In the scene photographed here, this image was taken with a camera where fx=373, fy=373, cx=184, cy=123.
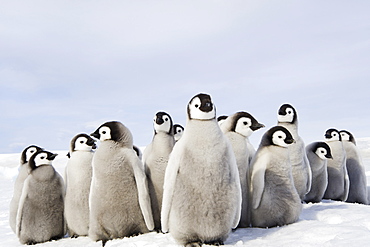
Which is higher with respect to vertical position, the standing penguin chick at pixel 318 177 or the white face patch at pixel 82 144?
the white face patch at pixel 82 144

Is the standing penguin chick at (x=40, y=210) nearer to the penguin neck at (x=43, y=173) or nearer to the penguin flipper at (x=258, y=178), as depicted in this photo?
the penguin neck at (x=43, y=173)

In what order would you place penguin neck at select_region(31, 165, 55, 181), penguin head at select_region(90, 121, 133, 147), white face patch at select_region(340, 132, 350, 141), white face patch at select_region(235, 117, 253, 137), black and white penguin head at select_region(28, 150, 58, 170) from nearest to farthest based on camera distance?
1. penguin head at select_region(90, 121, 133, 147)
2. white face patch at select_region(235, 117, 253, 137)
3. penguin neck at select_region(31, 165, 55, 181)
4. black and white penguin head at select_region(28, 150, 58, 170)
5. white face patch at select_region(340, 132, 350, 141)

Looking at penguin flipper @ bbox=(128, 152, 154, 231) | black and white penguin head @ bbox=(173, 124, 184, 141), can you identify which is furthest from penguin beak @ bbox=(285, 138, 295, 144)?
black and white penguin head @ bbox=(173, 124, 184, 141)

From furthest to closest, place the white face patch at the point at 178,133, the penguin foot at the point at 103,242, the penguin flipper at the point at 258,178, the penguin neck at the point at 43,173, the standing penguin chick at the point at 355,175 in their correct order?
the standing penguin chick at the point at 355,175 < the white face patch at the point at 178,133 < the penguin neck at the point at 43,173 < the penguin flipper at the point at 258,178 < the penguin foot at the point at 103,242

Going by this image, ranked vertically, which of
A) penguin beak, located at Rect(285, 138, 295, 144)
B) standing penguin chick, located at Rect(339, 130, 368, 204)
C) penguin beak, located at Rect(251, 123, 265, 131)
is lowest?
standing penguin chick, located at Rect(339, 130, 368, 204)

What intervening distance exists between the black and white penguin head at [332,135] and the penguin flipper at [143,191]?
15.3ft

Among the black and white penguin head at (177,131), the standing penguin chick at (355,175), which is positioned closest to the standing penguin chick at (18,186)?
the black and white penguin head at (177,131)

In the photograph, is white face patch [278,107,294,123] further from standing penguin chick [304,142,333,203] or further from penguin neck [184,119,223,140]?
penguin neck [184,119,223,140]

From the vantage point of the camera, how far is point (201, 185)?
3131 mm

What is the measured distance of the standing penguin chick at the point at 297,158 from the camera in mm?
5309

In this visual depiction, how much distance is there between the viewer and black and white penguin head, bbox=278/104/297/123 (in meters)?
5.91

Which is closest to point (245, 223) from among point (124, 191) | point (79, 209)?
point (124, 191)

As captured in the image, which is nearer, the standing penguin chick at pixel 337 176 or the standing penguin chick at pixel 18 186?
the standing penguin chick at pixel 18 186

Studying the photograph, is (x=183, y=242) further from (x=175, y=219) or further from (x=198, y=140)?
(x=198, y=140)
